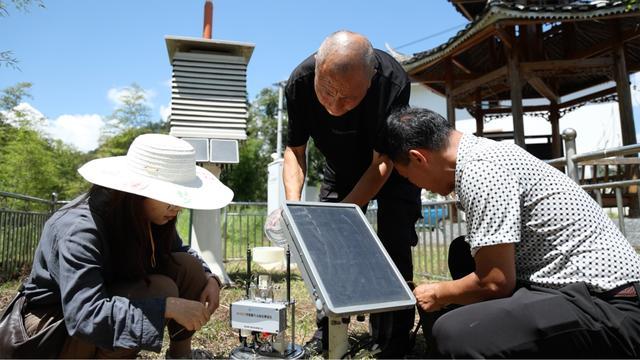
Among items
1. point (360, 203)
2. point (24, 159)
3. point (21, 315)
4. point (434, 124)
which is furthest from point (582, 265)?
point (24, 159)

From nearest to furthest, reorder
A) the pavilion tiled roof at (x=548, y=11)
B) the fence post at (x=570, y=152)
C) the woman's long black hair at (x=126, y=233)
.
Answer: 1. the woman's long black hair at (x=126, y=233)
2. the fence post at (x=570, y=152)
3. the pavilion tiled roof at (x=548, y=11)

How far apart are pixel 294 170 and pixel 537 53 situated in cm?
910

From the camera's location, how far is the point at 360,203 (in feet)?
9.29

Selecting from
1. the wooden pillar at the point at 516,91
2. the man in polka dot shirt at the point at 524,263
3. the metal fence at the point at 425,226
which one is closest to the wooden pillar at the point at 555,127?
the wooden pillar at the point at 516,91

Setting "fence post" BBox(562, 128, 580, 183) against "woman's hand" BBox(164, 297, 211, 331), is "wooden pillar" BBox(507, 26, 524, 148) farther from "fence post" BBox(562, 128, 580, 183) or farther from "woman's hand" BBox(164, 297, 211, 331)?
"woman's hand" BBox(164, 297, 211, 331)

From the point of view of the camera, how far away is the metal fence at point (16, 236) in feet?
16.9

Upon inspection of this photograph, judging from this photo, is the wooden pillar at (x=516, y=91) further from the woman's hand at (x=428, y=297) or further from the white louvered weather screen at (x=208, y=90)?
the woman's hand at (x=428, y=297)

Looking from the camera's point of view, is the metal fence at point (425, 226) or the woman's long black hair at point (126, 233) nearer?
the woman's long black hair at point (126, 233)

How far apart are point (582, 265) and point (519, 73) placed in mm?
8779

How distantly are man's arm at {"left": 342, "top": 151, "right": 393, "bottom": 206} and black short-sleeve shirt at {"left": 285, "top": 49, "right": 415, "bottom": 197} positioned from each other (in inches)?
3.2

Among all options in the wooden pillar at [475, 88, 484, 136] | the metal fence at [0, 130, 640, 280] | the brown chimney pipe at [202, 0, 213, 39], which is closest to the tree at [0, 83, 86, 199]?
the metal fence at [0, 130, 640, 280]

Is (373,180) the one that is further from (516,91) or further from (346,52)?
(516,91)

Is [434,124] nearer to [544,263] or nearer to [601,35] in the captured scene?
[544,263]

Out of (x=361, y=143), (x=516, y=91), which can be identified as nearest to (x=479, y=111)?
(x=516, y=91)
